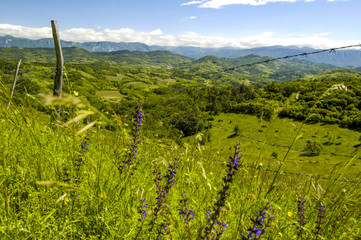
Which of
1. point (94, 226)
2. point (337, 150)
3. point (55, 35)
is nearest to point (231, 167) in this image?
point (94, 226)

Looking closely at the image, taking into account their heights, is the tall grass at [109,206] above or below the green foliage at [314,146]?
above

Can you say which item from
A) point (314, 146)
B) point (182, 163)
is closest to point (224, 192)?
point (182, 163)

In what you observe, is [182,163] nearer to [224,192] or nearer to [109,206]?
[109,206]

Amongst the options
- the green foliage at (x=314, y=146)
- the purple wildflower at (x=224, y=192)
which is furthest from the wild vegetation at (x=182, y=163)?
the green foliage at (x=314, y=146)

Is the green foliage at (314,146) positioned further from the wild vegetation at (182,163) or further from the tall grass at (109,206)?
the tall grass at (109,206)

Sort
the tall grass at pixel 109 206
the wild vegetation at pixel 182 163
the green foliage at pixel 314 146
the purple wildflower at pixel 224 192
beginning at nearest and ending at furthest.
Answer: the purple wildflower at pixel 224 192, the tall grass at pixel 109 206, the wild vegetation at pixel 182 163, the green foliage at pixel 314 146

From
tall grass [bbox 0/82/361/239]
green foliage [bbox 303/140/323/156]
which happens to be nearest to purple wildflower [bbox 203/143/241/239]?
tall grass [bbox 0/82/361/239]

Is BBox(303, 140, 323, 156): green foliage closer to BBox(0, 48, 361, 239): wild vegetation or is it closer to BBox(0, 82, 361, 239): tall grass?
BBox(0, 48, 361, 239): wild vegetation

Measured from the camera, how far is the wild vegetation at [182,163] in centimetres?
196

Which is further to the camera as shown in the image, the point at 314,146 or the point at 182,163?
the point at 314,146

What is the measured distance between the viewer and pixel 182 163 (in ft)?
17.2

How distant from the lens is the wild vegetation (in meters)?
1.96

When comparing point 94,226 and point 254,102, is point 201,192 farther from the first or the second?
point 254,102

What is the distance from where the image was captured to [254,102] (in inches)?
5674
